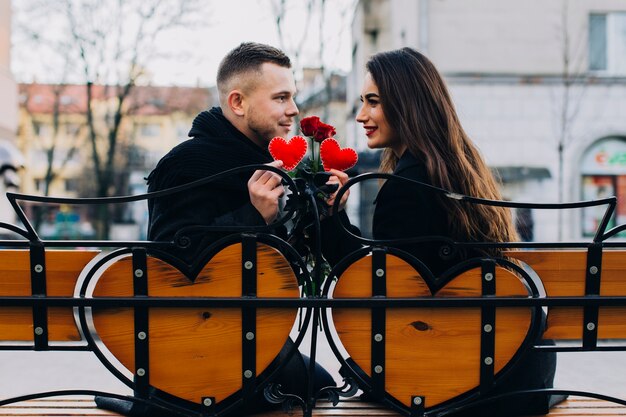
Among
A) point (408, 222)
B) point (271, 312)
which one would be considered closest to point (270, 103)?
point (408, 222)

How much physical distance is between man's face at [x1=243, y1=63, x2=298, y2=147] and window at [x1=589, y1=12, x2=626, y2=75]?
684 inches

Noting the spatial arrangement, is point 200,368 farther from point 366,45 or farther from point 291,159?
point 366,45

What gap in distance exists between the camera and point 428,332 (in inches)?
87.6

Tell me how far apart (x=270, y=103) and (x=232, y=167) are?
424mm

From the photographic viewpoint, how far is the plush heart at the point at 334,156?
7.81ft

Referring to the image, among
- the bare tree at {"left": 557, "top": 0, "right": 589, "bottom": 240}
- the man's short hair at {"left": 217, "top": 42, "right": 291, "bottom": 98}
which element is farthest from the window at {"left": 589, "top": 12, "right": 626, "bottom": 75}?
the man's short hair at {"left": 217, "top": 42, "right": 291, "bottom": 98}

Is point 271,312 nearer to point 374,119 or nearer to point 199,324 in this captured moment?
point 199,324

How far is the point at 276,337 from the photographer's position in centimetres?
222

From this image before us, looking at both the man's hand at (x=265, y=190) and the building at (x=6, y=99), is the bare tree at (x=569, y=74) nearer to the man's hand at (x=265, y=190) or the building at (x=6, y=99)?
the building at (x=6, y=99)

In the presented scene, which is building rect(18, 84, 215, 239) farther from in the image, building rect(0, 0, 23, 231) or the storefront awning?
the storefront awning

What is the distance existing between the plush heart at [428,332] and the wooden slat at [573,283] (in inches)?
3.6

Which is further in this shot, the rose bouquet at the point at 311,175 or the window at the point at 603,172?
the window at the point at 603,172

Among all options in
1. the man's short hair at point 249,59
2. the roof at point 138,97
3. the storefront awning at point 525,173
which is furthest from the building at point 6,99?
the man's short hair at point 249,59

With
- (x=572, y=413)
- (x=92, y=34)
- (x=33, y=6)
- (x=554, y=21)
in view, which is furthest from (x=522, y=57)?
(x=572, y=413)
